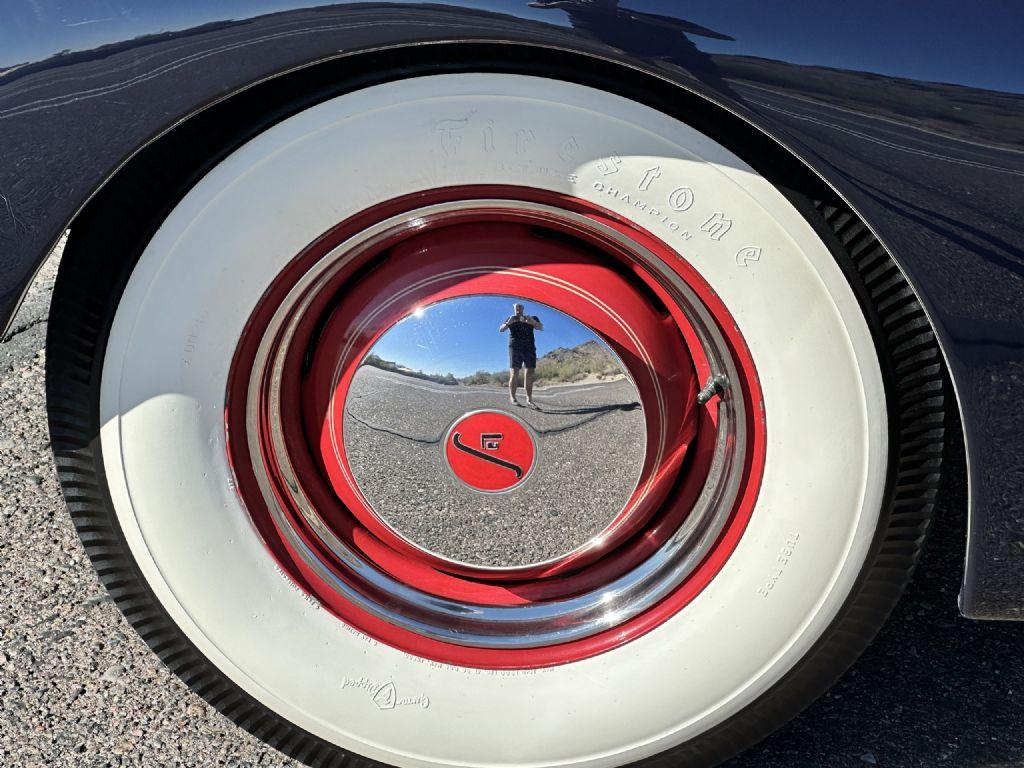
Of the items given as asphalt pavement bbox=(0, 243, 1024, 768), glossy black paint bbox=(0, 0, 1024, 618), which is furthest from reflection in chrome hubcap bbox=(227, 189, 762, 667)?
asphalt pavement bbox=(0, 243, 1024, 768)

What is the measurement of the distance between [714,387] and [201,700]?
1058mm

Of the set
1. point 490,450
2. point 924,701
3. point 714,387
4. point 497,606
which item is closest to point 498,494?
point 490,450

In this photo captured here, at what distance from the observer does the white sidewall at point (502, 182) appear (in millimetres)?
1038

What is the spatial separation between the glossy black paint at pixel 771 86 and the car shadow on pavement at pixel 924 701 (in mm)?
584

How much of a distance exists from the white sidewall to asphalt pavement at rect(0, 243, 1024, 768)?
0.29 meters

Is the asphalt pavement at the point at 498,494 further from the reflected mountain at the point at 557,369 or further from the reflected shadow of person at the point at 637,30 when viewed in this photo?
the reflected shadow of person at the point at 637,30

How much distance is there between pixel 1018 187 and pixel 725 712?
0.82 m

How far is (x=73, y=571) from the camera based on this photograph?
161 cm

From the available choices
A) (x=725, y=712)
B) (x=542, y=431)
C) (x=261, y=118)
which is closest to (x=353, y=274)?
(x=261, y=118)

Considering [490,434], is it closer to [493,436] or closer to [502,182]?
[493,436]

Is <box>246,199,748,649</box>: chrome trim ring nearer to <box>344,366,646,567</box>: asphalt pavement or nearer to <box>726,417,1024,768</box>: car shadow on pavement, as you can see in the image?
<box>344,366,646,567</box>: asphalt pavement

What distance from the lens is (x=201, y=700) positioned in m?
1.45

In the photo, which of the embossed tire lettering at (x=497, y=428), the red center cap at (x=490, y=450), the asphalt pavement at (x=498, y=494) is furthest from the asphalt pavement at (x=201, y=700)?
the red center cap at (x=490, y=450)

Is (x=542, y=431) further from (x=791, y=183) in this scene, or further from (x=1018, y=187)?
(x=1018, y=187)
